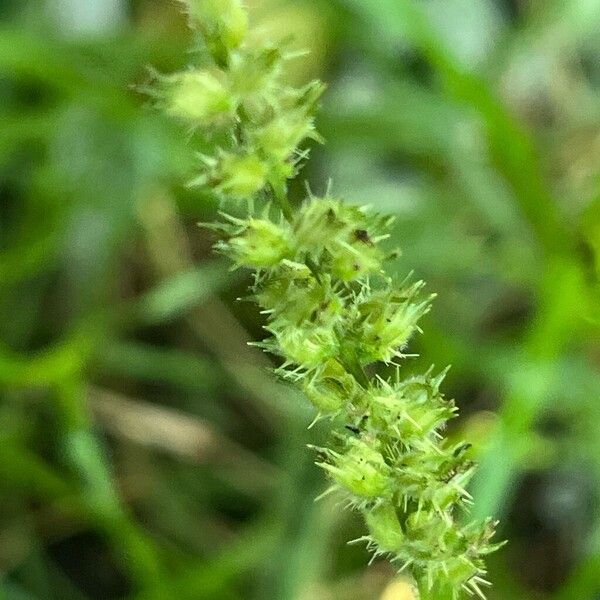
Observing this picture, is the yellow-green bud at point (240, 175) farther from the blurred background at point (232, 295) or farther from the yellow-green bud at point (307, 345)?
the blurred background at point (232, 295)

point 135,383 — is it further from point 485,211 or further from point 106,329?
point 485,211

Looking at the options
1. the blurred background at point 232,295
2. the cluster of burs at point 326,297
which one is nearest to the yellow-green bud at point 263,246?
the cluster of burs at point 326,297

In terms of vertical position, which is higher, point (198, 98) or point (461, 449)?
point (198, 98)

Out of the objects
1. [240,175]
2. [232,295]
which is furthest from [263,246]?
[232,295]

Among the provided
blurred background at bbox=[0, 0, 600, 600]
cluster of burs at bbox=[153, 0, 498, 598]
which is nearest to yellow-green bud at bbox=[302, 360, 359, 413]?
cluster of burs at bbox=[153, 0, 498, 598]

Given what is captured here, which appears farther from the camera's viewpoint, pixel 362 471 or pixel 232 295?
pixel 232 295

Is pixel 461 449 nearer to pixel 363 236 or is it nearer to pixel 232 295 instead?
pixel 363 236

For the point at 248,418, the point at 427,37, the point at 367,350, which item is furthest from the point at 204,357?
the point at 367,350

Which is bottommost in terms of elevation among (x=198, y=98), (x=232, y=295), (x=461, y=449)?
(x=232, y=295)
